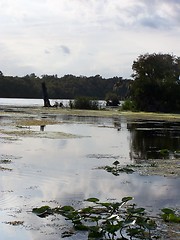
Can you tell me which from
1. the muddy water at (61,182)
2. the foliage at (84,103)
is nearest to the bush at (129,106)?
the foliage at (84,103)

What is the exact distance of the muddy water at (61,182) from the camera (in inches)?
338

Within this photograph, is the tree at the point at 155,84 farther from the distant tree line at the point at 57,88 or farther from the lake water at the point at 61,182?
the distant tree line at the point at 57,88

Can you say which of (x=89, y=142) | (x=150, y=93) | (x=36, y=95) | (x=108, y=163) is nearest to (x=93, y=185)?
(x=108, y=163)

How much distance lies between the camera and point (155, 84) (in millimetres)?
55906

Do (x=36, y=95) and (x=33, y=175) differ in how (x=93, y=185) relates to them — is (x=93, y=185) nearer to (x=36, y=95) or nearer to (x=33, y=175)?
(x=33, y=175)

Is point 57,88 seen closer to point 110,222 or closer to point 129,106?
point 129,106

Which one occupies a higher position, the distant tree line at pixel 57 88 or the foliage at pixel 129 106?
the distant tree line at pixel 57 88

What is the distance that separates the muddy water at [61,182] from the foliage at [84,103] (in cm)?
4165

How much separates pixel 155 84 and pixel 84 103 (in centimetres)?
1181

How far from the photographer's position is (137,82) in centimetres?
5634

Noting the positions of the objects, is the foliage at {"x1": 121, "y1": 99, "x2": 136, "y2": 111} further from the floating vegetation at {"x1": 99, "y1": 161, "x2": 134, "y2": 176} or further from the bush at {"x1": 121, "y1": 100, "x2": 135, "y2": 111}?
the floating vegetation at {"x1": 99, "y1": 161, "x2": 134, "y2": 176}

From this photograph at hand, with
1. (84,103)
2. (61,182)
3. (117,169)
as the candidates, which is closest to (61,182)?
(61,182)

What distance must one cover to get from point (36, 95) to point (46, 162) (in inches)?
5657

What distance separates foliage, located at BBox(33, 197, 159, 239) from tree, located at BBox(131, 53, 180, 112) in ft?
154
